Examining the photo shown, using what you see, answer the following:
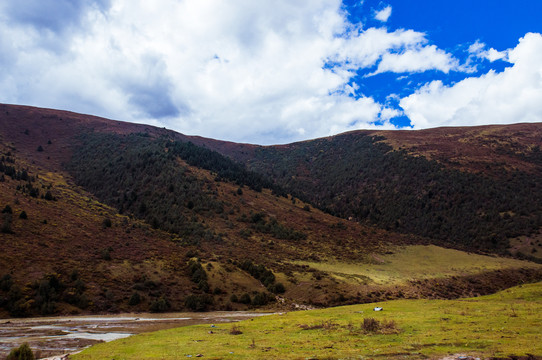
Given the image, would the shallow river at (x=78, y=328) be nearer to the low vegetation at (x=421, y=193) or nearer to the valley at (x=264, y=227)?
the valley at (x=264, y=227)

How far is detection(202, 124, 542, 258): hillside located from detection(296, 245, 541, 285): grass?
437 inches

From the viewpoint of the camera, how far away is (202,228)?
2154 inches

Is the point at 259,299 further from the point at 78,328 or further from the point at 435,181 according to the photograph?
the point at 435,181

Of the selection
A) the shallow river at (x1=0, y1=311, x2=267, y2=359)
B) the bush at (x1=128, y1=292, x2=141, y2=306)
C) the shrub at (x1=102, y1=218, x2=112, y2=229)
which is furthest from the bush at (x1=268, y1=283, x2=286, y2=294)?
the shrub at (x1=102, y1=218, x2=112, y2=229)

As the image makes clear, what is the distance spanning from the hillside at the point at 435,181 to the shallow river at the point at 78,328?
62.7 meters

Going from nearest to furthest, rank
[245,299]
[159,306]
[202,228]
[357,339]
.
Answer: [357,339] → [159,306] → [245,299] → [202,228]

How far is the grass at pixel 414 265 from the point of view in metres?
44.4

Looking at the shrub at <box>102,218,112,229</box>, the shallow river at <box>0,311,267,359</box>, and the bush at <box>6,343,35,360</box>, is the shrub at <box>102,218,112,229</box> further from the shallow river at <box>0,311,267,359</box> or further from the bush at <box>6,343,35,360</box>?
the bush at <box>6,343,35,360</box>

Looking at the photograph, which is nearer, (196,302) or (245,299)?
(196,302)

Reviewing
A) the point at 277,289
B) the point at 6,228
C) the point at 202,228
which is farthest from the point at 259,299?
the point at 6,228

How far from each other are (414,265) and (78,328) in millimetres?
49732

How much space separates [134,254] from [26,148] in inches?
2849

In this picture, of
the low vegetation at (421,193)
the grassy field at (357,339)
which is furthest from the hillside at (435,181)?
the grassy field at (357,339)

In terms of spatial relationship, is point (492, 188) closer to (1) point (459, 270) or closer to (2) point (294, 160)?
(1) point (459, 270)
